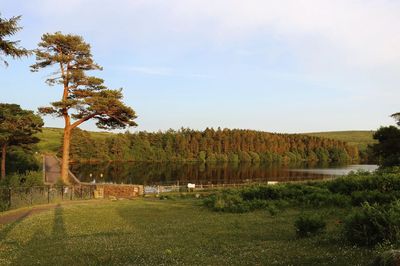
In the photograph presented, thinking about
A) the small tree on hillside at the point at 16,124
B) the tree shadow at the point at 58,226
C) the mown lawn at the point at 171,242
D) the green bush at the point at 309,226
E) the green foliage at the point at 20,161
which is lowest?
the tree shadow at the point at 58,226

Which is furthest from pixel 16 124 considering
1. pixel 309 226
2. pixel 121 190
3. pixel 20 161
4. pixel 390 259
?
pixel 20 161

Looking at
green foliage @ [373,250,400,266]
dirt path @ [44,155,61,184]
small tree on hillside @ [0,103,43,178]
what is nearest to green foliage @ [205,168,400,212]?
green foliage @ [373,250,400,266]

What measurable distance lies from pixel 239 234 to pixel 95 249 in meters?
4.48

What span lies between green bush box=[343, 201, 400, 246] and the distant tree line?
5227 inches

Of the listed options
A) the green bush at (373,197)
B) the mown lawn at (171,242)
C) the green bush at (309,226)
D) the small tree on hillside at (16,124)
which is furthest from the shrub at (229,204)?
the small tree on hillside at (16,124)

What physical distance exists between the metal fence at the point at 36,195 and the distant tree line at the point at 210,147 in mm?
105723

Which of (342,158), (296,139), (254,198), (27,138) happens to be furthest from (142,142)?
(254,198)

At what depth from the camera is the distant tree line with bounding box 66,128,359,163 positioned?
143375 mm

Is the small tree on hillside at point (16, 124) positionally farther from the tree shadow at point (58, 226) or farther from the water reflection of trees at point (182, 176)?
the water reflection of trees at point (182, 176)

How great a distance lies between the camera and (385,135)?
160ft

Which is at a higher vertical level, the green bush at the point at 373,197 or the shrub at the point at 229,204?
the green bush at the point at 373,197

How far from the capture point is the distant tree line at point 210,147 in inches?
5645

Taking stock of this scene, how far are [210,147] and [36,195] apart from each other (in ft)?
422

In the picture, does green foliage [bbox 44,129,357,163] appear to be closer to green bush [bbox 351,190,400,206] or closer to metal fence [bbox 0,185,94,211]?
metal fence [bbox 0,185,94,211]
